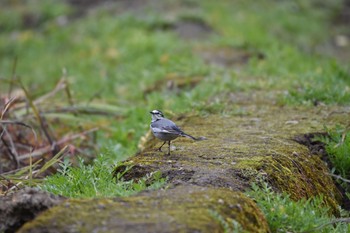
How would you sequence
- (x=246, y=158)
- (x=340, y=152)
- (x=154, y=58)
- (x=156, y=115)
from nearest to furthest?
(x=246, y=158), (x=156, y=115), (x=340, y=152), (x=154, y=58)

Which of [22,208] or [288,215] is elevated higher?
[22,208]

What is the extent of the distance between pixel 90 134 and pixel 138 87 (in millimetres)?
1920

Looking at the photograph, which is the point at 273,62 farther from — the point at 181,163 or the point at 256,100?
the point at 181,163

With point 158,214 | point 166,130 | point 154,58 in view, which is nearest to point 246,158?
point 166,130

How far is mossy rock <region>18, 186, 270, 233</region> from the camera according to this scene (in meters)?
2.56

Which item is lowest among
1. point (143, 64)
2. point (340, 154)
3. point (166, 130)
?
point (143, 64)

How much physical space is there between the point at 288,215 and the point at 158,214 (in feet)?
2.37

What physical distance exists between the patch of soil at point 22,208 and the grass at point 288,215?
978 millimetres

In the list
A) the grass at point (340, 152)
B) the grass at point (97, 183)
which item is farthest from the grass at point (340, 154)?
the grass at point (97, 183)

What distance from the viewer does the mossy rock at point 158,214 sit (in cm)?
256

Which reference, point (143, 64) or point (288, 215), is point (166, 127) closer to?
point (288, 215)

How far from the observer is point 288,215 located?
121 inches

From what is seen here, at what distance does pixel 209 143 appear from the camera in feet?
13.9

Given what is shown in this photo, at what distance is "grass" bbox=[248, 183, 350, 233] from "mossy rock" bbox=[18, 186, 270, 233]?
11 centimetres
